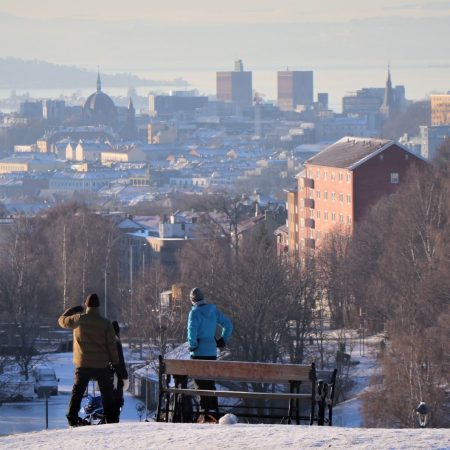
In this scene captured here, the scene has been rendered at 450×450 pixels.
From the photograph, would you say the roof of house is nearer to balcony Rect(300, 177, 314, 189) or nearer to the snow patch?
balcony Rect(300, 177, 314, 189)

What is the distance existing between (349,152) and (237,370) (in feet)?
149

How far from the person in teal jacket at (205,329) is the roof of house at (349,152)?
4209 cm

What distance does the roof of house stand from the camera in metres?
54.8

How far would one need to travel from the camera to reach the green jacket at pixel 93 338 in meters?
11.8

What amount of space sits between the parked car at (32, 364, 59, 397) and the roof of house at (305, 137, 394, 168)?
22.9 m

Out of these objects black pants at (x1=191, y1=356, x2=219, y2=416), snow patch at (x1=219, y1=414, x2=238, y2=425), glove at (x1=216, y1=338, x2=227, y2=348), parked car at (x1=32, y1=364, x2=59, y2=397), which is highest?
glove at (x1=216, y1=338, x2=227, y2=348)

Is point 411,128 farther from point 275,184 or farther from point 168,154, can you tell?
point 275,184

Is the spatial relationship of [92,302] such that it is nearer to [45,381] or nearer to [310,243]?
[45,381]

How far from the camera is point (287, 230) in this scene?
199 ft

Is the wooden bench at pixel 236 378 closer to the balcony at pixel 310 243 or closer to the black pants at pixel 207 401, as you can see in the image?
the black pants at pixel 207 401

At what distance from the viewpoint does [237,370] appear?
1157 cm

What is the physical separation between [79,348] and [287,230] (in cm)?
4884

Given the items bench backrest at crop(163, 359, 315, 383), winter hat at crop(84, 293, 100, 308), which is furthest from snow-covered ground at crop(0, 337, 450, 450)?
winter hat at crop(84, 293, 100, 308)

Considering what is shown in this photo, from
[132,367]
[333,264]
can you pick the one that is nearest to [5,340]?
[132,367]
